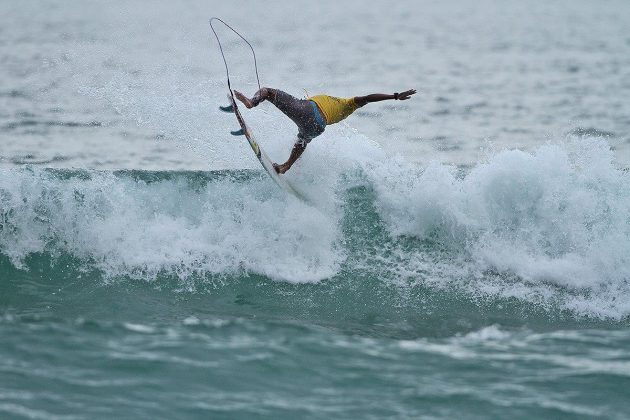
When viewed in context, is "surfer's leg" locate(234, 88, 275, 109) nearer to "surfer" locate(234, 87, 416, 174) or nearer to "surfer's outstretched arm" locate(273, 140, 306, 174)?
"surfer" locate(234, 87, 416, 174)

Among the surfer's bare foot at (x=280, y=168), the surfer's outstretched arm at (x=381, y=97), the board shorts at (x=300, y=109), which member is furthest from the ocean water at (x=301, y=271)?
the surfer's outstretched arm at (x=381, y=97)

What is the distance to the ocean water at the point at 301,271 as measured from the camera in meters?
8.96

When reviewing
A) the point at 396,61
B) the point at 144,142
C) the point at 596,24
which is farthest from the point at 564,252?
the point at 596,24

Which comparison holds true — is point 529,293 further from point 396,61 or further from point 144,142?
point 396,61

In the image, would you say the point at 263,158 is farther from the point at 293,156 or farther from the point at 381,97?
the point at 381,97

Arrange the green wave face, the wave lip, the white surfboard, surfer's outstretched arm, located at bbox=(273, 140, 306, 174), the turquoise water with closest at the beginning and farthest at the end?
the turquoise water < the green wave face < the white surfboard < the wave lip < surfer's outstretched arm, located at bbox=(273, 140, 306, 174)

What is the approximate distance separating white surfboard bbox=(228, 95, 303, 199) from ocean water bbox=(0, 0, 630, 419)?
24 centimetres

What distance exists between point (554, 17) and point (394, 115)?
42.6 meters

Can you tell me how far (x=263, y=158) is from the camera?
40.9 feet

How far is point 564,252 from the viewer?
12.9 metres

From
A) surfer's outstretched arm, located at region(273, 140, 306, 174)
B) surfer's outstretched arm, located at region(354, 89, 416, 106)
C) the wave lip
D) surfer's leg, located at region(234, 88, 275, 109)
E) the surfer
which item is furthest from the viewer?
surfer's outstretched arm, located at region(273, 140, 306, 174)

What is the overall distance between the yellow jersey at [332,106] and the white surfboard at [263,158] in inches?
40.2

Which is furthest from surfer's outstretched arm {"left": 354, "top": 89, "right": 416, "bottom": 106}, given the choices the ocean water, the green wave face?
the green wave face

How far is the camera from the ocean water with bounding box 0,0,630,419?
8.96m
